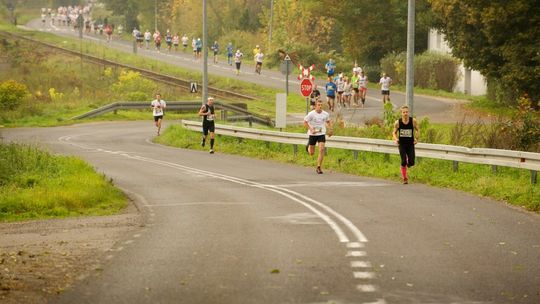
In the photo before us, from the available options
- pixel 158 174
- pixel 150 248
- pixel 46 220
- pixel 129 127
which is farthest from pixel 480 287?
pixel 129 127

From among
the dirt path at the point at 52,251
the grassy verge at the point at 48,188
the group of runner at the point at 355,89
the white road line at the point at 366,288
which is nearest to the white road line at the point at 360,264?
the white road line at the point at 366,288

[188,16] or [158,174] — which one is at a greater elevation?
[188,16]

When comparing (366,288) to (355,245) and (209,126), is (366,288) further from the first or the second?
(209,126)

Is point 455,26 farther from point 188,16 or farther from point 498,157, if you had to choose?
point 188,16

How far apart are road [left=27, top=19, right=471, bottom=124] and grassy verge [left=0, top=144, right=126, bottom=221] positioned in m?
14.2

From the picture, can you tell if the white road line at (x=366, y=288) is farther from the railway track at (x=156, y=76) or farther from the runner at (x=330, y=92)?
the railway track at (x=156, y=76)

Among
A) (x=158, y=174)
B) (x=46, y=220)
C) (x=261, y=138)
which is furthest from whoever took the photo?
(x=261, y=138)

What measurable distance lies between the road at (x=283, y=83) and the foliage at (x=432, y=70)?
2209 mm

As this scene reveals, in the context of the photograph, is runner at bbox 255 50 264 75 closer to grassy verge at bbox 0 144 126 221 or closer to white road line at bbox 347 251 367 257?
grassy verge at bbox 0 144 126 221

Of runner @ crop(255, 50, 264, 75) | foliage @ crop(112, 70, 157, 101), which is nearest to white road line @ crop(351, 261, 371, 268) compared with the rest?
foliage @ crop(112, 70, 157, 101)

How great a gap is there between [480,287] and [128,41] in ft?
303

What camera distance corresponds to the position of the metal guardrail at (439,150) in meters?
21.9

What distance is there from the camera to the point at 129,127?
48125mm

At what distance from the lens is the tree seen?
42.6 m
